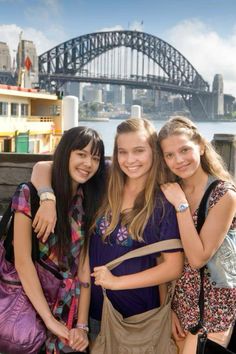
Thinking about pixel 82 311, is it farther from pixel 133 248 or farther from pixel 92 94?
pixel 92 94

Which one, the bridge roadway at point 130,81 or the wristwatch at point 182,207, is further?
the bridge roadway at point 130,81

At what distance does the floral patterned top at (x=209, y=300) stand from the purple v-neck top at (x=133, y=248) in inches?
4.4

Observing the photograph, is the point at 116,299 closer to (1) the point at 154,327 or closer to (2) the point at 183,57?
(1) the point at 154,327

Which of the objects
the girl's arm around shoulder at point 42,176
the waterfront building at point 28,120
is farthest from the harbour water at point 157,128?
the waterfront building at point 28,120

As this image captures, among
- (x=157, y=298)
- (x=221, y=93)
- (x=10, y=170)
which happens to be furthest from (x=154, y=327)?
(x=221, y=93)

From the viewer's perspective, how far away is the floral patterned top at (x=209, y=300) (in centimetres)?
162

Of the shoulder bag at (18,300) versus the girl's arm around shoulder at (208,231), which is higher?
the girl's arm around shoulder at (208,231)

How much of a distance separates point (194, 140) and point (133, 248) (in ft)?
1.61

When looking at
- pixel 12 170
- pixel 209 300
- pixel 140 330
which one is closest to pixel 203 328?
pixel 209 300

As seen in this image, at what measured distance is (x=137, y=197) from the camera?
1.77 m

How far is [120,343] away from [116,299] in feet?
0.56

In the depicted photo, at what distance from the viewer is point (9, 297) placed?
170cm

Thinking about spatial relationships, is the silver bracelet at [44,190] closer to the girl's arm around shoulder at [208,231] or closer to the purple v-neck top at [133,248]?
the purple v-neck top at [133,248]

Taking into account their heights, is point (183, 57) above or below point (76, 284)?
above
